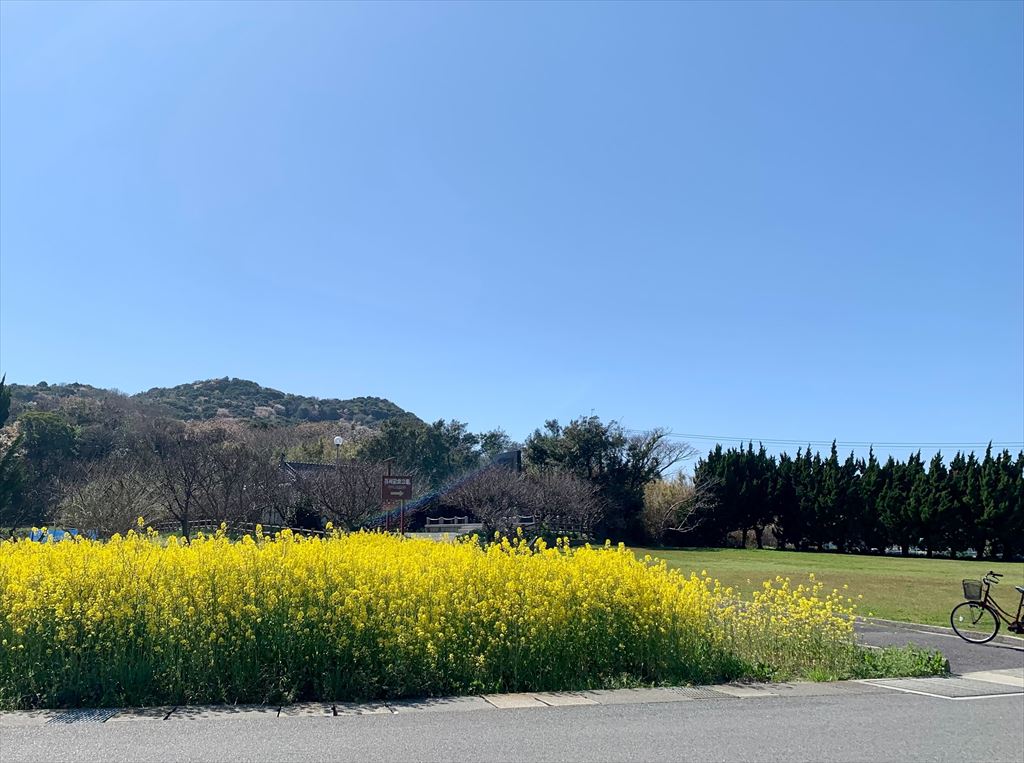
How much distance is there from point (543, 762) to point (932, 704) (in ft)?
14.4

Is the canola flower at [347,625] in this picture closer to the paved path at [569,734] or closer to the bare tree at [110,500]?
the paved path at [569,734]

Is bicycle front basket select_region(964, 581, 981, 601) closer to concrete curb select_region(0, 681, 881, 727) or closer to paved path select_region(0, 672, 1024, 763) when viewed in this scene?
concrete curb select_region(0, 681, 881, 727)

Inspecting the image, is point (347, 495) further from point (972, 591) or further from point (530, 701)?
point (530, 701)

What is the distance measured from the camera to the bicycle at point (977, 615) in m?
12.0

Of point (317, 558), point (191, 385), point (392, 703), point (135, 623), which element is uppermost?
point (191, 385)

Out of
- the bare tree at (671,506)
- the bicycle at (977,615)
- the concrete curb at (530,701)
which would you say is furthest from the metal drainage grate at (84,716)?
the bare tree at (671,506)

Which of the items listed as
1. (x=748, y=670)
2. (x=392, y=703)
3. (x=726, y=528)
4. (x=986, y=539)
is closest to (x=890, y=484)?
(x=986, y=539)

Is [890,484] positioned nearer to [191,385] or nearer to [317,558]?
[317,558]

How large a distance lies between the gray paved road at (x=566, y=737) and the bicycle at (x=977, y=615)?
6093 mm

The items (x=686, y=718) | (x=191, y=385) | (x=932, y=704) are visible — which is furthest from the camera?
(x=191, y=385)

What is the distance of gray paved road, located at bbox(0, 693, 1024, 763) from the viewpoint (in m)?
4.99

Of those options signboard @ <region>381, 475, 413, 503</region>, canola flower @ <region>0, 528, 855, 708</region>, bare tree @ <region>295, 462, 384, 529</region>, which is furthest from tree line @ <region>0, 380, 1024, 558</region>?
canola flower @ <region>0, 528, 855, 708</region>

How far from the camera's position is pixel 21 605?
251 inches

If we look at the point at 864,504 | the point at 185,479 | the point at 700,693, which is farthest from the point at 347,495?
the point at 864,504
